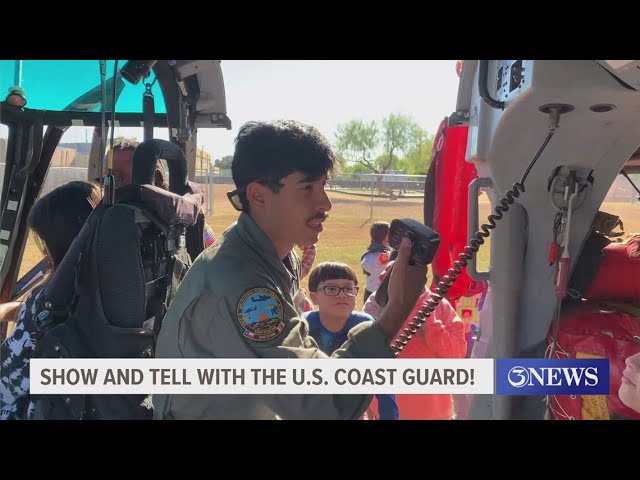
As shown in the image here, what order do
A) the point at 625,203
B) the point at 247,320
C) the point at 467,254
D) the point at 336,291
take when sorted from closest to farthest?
the point at 247,320
the point at 467,254
the point at 625,203
the point at 336,291

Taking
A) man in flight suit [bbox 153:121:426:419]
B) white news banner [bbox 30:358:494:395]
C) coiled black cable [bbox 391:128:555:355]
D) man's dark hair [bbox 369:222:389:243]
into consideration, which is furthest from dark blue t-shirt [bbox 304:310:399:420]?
man's dark hair [bbox 369:222:389:243]

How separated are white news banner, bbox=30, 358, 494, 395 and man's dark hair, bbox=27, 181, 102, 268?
0.36 metres

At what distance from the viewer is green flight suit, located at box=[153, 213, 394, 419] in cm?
111

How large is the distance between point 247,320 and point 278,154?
404mm

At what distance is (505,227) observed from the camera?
1678 millimetres

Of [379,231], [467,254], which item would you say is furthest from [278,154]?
[379,231]

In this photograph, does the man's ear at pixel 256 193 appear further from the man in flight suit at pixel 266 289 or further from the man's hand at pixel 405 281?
the man's hand at pixel 405 281

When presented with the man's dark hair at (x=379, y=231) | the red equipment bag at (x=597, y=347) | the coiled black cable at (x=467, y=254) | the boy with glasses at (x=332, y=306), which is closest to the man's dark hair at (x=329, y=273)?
the boy with glasses at (x=332, y=306)

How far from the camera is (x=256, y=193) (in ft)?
4.21

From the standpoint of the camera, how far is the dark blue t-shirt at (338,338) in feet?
6.35

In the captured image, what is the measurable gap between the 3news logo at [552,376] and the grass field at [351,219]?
13.0 inches

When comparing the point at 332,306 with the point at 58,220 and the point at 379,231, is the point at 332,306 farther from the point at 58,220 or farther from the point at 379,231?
the point at 379,231

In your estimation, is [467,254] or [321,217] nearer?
[321,217]

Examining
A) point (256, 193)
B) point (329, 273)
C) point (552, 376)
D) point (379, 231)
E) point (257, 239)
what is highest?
point (256, 193)
